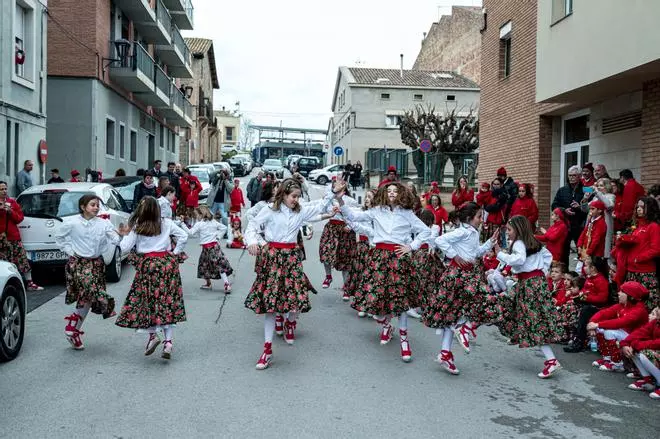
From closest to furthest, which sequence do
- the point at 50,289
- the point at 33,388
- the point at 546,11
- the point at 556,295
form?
the point at 33,388 → the point at 556,295 → the point at 50,289 → the point at 546,11

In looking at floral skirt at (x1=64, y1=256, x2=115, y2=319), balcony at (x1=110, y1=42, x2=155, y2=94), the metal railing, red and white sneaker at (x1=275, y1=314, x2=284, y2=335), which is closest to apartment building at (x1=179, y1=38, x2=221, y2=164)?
the metal railing

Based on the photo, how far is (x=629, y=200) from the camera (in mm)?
9734

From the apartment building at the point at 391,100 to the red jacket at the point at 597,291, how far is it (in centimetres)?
4748

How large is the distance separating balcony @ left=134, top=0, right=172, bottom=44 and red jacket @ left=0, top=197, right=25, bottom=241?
2227 centimetres

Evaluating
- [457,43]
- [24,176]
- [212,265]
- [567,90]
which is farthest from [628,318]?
[457,43]

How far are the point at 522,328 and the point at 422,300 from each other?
1.12 meters

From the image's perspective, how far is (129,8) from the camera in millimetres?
28688

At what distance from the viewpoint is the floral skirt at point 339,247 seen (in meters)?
10.7

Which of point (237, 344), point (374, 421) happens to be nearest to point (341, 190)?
point (237, 344)

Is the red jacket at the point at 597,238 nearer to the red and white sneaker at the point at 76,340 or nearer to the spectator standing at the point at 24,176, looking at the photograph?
the red and white sneaker at the point at 76,340

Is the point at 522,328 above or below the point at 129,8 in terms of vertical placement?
below

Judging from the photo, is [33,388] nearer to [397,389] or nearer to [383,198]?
[397,389]

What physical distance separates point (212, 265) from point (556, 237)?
532 centimetres

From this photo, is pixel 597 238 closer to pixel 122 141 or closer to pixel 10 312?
pixel 10 312
